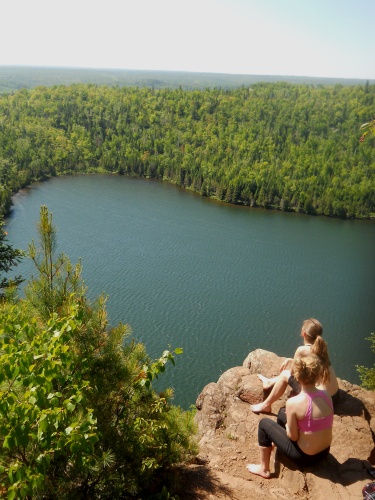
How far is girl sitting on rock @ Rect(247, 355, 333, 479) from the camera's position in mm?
3270

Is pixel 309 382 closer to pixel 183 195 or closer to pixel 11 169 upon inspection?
pixel 183 195

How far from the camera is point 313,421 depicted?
3.37m

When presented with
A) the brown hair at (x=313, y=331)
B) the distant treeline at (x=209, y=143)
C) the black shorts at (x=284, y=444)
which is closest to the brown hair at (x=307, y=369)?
the black shorts at (x=284, y=444)

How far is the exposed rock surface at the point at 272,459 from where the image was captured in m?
3.62

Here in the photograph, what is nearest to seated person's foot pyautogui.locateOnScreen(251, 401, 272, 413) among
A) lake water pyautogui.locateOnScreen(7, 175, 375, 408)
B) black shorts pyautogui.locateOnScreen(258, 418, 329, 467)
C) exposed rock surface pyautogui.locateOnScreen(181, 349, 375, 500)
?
exposed rock surface pyautogui.locateOnScreen(181, 349, 375, 500)

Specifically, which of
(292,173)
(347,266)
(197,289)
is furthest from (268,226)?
(292,173)

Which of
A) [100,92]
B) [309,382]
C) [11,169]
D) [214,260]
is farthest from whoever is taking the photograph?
[100,92]

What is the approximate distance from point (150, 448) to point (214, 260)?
1111 inches

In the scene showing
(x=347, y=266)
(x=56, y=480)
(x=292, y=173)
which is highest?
(x=56, y=480)

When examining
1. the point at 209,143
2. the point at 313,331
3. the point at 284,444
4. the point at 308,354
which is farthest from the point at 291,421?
the point at 209,143

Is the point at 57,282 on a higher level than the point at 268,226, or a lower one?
higher

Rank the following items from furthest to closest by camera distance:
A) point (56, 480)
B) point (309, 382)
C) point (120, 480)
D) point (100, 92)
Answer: point (100, 92) < point (309, 382) < point (120, 480) < point (56, 480)

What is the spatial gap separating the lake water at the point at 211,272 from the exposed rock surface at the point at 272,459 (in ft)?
24.9

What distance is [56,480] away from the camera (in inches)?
105
